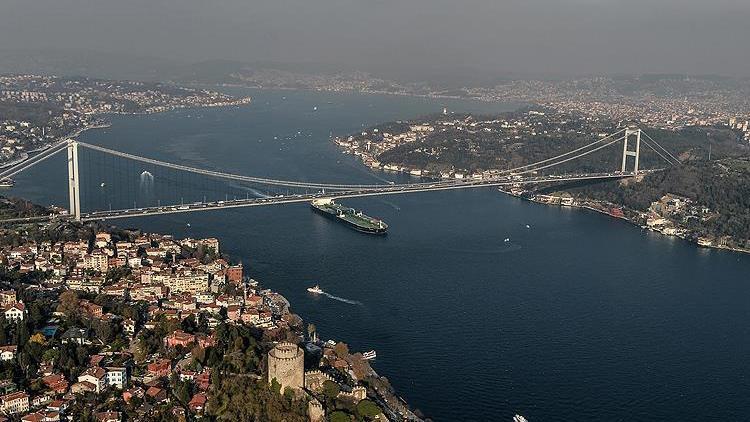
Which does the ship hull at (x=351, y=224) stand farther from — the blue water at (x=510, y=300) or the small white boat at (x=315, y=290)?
the small white boat at (x=315, y=290)

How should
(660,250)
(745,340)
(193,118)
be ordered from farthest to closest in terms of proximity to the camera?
1. (193,118)
2. (660,250)
3. (745,340)

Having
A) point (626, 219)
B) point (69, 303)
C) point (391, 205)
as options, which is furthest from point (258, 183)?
point (69, 303)

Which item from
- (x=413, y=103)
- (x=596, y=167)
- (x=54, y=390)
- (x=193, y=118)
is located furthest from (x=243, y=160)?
(x=413, y=103)

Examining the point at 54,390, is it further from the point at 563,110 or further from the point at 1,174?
the point at 563,110

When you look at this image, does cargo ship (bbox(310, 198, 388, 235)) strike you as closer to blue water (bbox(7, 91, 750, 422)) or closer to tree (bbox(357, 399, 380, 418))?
blue water (bbox(7, 91, 750, 422))

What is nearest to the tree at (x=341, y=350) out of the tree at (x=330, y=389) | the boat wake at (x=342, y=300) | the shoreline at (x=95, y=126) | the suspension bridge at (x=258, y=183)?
the tree at (x=330, y=389)

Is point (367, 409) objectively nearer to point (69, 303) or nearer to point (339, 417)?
point (339, 417)
